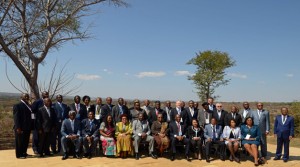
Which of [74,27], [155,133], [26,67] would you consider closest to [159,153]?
[155,133]

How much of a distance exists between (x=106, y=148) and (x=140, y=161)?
0.99m

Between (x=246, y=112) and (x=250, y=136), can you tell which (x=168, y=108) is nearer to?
(x=246, y=112)

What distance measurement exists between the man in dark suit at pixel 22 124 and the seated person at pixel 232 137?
514cm

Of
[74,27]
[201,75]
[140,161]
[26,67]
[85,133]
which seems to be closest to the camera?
[140,161]

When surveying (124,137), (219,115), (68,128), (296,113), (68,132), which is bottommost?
(124,137)

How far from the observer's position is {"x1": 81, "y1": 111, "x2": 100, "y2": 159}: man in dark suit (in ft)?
26.8

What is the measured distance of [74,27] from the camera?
475 inches

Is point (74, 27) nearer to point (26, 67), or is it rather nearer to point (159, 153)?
point (26, 67)

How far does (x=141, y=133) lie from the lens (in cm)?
861

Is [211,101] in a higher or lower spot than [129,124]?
higher

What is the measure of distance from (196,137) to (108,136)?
2.34 metres

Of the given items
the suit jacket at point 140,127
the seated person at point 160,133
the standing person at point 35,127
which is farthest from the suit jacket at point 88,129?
the seated person at point 160,133

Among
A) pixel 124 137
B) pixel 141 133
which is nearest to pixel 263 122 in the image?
pixel 141 133

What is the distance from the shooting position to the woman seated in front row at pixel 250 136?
8.25 m
